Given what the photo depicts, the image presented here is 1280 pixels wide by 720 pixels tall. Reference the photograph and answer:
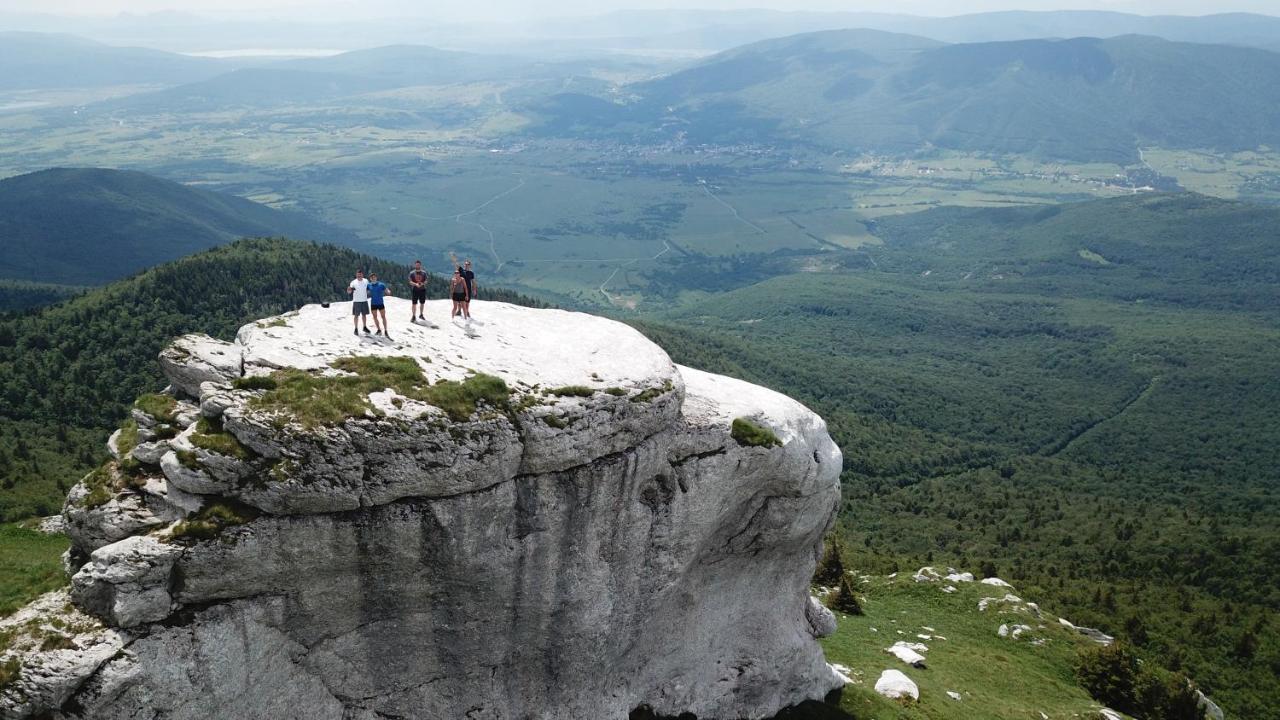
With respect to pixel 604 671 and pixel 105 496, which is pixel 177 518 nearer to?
pixel 105 496

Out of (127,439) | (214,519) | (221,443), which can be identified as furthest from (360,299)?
(214,519)

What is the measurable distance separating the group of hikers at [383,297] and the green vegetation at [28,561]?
12.5 m

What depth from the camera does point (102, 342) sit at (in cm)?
9675

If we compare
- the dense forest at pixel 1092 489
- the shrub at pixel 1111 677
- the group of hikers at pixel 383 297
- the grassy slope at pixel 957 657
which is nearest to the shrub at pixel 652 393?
the group of hikers at pixel 383 297

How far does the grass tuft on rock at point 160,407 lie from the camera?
2606cm

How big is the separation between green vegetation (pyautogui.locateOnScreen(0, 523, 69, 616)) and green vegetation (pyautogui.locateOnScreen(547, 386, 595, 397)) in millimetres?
16127

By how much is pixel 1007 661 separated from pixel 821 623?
71.1ft

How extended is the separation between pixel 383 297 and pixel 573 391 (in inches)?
419

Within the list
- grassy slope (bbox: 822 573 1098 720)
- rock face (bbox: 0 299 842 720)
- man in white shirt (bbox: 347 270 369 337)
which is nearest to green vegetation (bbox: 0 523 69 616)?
rock face (bbox: 0 299 842 720)

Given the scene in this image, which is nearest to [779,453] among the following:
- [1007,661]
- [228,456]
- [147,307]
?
[228,456]

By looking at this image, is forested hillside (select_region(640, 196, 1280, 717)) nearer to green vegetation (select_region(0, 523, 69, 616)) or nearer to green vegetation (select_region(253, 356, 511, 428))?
green vegetation (select_region(253, 356, 511, 428))

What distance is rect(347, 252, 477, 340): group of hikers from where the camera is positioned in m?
30.4

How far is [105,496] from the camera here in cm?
2411

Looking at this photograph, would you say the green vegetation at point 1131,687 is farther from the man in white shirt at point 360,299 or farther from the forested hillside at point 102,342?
the forested hillside at point 102,342
